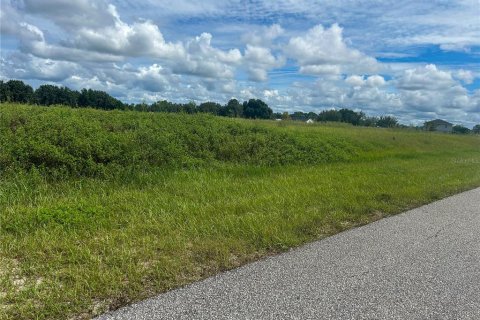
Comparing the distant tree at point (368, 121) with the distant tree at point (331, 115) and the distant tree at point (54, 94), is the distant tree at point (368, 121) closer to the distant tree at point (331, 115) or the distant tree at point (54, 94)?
the distant tree at point (331, 115)

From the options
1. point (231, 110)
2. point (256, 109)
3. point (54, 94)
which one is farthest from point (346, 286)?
point (256, 109)

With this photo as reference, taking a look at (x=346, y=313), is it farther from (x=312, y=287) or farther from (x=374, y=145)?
(x=374, y=145)

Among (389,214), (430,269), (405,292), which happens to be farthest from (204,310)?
(389,214)

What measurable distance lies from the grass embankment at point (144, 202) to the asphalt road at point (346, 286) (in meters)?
0.35

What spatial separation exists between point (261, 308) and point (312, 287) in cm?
72

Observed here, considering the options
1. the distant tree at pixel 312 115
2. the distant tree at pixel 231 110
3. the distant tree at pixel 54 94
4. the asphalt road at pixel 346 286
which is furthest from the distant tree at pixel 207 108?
the distant tree at pixel 312 115

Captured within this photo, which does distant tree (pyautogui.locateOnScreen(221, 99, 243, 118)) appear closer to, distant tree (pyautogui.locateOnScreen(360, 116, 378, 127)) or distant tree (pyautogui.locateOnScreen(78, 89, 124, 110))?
distant tree (pyautogui.locateOnScreen(78, 89, 124, 110))

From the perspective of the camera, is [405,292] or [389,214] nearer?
[405,292]

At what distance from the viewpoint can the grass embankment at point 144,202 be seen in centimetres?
392

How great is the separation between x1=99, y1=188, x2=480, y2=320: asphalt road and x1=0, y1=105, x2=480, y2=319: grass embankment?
1.16 ft

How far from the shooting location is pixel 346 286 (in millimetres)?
3971

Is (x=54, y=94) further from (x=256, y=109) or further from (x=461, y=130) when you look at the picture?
(x=461, y=130)

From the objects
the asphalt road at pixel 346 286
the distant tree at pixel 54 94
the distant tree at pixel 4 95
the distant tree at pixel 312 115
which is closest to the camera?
the asphalt road at pixel 346 286

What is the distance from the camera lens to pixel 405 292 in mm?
3912
